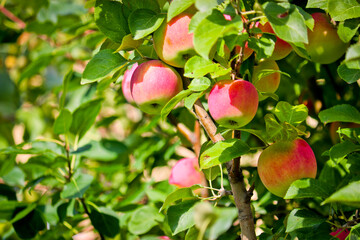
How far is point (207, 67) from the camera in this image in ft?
2.14

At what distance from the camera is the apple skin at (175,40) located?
70 centimetres

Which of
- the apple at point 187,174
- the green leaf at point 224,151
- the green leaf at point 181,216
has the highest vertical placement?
the green leaf at point 224,151

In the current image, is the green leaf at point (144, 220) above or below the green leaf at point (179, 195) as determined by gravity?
below

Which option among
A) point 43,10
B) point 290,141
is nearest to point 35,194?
point 43,10

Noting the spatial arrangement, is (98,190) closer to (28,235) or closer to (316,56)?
(28,235)

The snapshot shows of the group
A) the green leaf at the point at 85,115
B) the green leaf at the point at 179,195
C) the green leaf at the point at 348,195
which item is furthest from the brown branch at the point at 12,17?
the green leaf at the point at 348,195

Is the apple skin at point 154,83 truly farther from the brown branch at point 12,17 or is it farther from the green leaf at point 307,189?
the brown branch at point 12,17

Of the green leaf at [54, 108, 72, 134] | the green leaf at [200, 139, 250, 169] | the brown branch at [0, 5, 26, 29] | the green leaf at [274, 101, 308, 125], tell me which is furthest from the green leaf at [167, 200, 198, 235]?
the brown branch at [0, 5, 26, 29]

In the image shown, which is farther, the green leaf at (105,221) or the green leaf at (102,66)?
the green leaf at (105,221)

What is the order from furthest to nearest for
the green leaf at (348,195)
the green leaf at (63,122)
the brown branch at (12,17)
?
the brown branch at (12,17)
the green leaf at (63,122)
the green leaf at (348,195)

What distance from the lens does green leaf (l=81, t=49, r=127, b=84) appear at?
0.74m

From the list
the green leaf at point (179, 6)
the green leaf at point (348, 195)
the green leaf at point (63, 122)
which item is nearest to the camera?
the green leaf at point (348, 195)

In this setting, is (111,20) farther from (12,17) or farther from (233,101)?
(12,17)

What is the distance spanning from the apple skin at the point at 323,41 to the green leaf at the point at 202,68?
29cm
